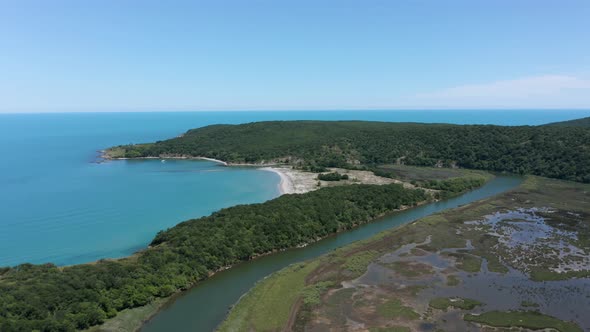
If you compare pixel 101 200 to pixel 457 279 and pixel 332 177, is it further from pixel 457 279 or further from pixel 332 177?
pixel 457 279

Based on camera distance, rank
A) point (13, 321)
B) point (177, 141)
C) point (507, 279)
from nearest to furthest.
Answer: point (13, 321)
point (507, 279)
point (177, 141)

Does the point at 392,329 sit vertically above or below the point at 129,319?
above

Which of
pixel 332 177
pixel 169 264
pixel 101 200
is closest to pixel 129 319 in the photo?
pixel 169 264

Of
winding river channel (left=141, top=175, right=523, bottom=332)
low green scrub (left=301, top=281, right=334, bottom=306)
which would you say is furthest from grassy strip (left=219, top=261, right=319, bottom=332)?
winding river channel (left=141, top=175, right=523, bottom=332)

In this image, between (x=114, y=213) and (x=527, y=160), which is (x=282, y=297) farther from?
(x=527, y=160)

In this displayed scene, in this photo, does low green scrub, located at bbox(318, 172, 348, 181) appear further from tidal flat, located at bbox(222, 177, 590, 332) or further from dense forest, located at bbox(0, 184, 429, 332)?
tidal flat, located at bbox(222, 177, 590, 332)

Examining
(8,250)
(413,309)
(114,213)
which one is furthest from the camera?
(114,213)

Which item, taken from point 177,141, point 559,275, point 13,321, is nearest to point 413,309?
point 559,275
